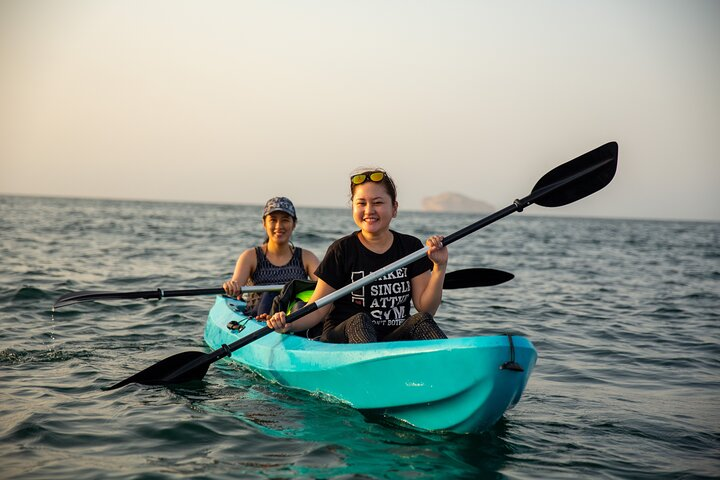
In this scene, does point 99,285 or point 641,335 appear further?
point 99,285

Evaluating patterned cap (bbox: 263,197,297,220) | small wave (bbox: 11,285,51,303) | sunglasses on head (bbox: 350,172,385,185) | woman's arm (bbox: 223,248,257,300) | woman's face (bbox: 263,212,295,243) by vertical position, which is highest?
sunglasses on head (bbox: 350,172,385,185)

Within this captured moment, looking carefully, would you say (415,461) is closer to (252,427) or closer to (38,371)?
(252,427)

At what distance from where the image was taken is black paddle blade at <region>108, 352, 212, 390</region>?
17.0ft

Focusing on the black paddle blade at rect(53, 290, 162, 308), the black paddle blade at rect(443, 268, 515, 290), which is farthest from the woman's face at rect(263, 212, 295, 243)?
the black paddle blade at rect(443, 268, 515, 290)

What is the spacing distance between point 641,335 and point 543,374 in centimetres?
266

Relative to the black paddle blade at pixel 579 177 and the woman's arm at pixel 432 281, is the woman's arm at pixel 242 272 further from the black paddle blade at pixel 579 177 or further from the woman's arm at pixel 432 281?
the black paddle blade at pixel 579 177

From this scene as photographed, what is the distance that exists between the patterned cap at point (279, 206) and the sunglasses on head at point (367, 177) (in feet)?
6.82

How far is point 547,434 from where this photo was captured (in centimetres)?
434

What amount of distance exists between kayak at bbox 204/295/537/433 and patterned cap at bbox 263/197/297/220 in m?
2.03

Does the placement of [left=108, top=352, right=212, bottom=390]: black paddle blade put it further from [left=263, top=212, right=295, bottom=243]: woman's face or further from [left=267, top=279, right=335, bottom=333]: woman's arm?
[left=263, top=212, right=295, bottom=243]: woman's face

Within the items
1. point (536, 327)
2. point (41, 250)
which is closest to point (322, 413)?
point (536, 327)

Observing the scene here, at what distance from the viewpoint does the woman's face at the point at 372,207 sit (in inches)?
184

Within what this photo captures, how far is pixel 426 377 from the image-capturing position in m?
3.99

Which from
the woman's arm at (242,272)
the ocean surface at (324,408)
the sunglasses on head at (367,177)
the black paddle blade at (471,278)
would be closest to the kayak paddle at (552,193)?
the ocean surface at (324,408)
